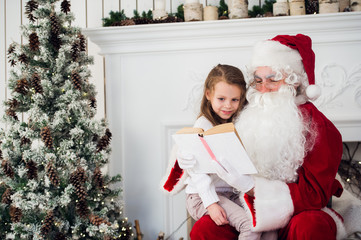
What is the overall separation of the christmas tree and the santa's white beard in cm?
89

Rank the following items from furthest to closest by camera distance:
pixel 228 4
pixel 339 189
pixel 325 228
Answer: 1. pixel 228 4
2. pixel 339 189
3. pixel 325 228

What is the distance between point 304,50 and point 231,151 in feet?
2.08

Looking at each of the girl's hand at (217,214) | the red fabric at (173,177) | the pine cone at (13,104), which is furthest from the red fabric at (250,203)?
the pine cone at (13,104)

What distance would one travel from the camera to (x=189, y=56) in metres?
2.51

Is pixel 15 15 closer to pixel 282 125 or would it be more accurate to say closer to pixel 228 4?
pixel 228 4

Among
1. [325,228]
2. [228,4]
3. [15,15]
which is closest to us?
[325,228]

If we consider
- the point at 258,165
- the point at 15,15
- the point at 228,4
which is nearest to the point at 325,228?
the point at 258,165

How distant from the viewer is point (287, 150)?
1.62 metres

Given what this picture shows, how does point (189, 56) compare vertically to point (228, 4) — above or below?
below

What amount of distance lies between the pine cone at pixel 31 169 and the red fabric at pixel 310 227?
1318 mm

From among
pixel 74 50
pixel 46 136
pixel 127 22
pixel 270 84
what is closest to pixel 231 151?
pixel 270 84

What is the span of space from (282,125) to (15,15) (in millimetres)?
2396

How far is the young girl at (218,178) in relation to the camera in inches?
63.7

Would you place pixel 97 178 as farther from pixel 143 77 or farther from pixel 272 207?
pixel 272 207
